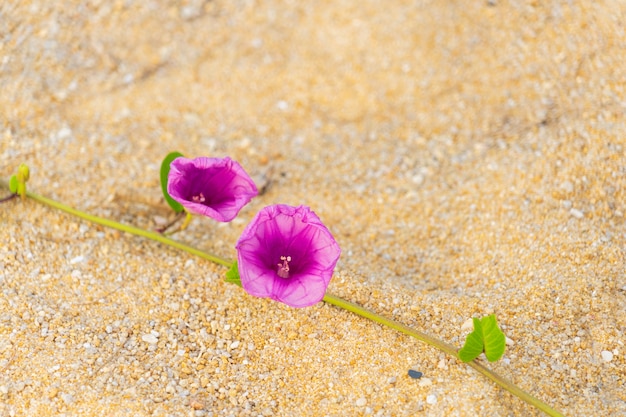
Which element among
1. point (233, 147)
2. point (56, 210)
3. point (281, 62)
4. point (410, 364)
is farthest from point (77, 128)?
point (410, 364)

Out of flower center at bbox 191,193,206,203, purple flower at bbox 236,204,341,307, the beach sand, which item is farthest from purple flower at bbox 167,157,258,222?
the beach sand

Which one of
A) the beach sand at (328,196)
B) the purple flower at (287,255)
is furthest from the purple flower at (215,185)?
the beach sand at (328,196)

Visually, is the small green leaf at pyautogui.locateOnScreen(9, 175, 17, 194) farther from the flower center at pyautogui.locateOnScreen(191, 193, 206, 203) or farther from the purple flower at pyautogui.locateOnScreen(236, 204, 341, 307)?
the purple flower at pyautogui.locateOnScreen(236, 204, 341, 307)

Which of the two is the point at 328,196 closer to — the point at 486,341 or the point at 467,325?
the point at 467,325

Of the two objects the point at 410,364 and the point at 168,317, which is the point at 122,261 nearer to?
the point at 168,317

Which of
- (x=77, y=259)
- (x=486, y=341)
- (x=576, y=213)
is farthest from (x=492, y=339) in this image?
(x=77, y=259)

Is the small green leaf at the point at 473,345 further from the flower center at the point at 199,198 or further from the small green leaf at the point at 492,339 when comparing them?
the flower center at the point at 199,198
